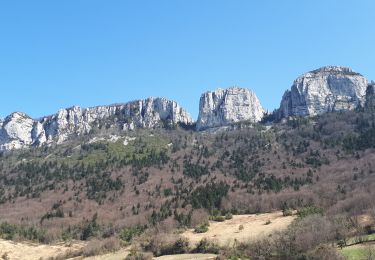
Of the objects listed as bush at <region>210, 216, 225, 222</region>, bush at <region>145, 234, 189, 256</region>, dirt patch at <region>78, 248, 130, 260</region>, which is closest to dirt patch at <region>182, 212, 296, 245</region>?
bush at <region>145, 234, 189, 256</region>

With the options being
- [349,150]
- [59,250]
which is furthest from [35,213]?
[349,150]

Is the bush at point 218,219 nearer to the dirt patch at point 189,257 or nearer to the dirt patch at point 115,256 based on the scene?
the dirt patch at point 115,256

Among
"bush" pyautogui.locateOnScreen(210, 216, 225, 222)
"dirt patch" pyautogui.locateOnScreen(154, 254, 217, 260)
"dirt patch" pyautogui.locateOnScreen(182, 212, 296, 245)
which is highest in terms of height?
"bush" pyautogui.locateOnScreen(210, 216, 225, 222)

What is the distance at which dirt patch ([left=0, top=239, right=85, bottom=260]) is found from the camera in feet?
284

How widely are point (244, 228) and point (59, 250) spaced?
120ft

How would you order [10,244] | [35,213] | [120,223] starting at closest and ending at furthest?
1. [10,244]
2. [120,223]
3. [35,213]

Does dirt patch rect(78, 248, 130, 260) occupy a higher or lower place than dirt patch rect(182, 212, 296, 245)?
lower

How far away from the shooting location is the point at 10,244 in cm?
9675

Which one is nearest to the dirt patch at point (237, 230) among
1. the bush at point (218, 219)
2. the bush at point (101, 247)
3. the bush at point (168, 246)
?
the bush at point (168, 246)

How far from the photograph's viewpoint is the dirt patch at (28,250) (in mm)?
86688

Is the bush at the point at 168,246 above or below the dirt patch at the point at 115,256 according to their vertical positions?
above

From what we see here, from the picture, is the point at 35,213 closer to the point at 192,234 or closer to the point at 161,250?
the point at 192,234

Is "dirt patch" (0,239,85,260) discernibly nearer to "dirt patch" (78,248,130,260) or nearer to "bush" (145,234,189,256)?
"dirt patch" (78,248,130,260)

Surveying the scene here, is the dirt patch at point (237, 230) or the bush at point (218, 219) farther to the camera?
the bush at point (218, 219)
